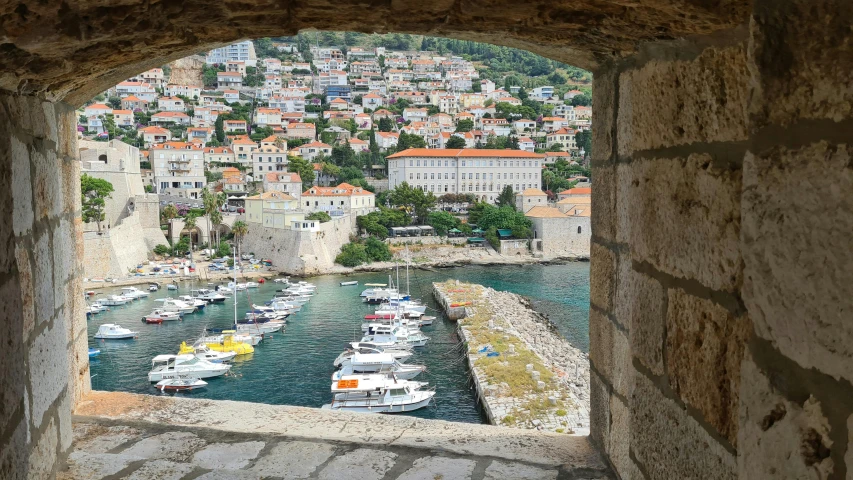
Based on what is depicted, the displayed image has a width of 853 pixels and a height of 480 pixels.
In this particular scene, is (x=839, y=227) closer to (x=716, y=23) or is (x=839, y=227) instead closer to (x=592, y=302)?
(x=716, y=23)

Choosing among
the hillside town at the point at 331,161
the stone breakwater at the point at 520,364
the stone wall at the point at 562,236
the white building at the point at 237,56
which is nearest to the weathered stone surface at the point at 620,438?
the stone breakwater at the point at 520,364

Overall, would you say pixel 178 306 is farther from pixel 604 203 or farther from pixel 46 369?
pixel 604 203

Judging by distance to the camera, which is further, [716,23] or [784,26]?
[716,23]

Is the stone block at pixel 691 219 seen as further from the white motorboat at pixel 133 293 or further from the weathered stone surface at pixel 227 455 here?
the white motorboat at pixel 133 293

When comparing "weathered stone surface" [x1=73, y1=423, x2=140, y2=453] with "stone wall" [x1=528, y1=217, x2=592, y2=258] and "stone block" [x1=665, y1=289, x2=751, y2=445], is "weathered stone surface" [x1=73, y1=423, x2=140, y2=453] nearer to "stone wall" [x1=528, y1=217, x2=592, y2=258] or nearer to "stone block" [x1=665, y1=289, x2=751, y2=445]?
"stone block" [x1=665, y1=289, x2=751, y2=445]

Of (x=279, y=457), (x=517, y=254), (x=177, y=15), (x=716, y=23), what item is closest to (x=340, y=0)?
(x=177, y=15)
